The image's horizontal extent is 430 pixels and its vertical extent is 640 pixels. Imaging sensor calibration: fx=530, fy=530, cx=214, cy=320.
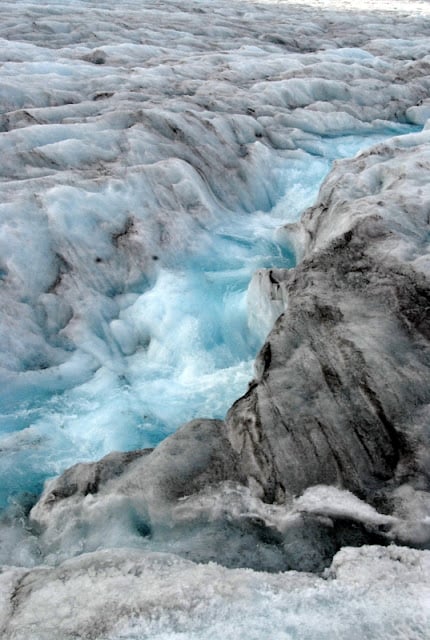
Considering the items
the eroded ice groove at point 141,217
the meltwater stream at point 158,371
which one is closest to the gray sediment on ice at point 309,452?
the meltwater stream at point 158,371

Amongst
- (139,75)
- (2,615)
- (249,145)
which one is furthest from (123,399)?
(139,75)

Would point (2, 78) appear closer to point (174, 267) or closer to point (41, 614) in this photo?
point (174, 267)

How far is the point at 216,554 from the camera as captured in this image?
10.4 ft

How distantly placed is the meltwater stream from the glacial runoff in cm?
3

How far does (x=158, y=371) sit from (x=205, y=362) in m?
0.56

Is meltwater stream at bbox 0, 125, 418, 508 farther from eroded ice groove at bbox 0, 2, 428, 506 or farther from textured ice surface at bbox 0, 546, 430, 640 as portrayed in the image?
textured ice surface at bbox 0, 546, 430, 640

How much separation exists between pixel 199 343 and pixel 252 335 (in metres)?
0.66

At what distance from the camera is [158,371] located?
20.2 ft

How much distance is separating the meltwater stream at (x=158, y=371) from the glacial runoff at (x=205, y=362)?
0.09 ft

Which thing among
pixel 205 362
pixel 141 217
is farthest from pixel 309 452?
pixel 141 217

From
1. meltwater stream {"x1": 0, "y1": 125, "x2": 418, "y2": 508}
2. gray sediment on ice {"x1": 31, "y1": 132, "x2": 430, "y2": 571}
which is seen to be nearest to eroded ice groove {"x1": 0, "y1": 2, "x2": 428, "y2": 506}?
meltwater stream {"x1": 0, "y1": 125, "x2": 418, "y2": 508}

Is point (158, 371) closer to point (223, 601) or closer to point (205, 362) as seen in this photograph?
point (205, 362)

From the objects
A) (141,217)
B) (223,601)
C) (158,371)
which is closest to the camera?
(223,601)

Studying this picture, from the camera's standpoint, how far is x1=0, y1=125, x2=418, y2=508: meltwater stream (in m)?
5.18
